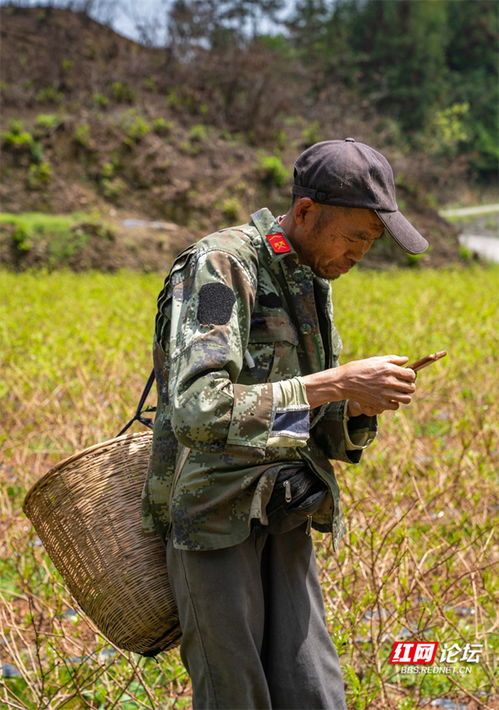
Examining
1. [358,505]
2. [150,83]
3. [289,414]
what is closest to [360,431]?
[289,414]

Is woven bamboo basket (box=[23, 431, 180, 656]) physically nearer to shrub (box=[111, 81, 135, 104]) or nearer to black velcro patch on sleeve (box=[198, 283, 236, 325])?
black velcro patch on sleeve (box=[198, 283, 236, 325])

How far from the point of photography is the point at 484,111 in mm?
32844

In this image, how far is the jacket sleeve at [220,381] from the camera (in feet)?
5.36

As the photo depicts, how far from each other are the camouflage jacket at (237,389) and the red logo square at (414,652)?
2.95 feet

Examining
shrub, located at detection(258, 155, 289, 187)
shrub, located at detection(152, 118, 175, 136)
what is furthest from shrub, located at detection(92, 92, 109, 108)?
shrub, located at detection(258, 155, 289, 187)

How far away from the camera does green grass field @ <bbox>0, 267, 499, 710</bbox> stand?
267 centimetres

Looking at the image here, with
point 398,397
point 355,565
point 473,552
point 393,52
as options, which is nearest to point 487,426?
point 473,552

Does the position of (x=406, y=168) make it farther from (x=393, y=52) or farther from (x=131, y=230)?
(x=393, y=52)

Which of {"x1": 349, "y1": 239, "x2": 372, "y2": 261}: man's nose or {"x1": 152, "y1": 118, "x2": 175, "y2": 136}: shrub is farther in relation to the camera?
{"x1": 152, "y1": 118, "x2": 175, "y2": 136}: shrub

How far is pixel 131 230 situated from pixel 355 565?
11.8 metres

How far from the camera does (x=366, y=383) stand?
173cm

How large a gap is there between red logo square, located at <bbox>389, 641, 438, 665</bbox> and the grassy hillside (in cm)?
1118

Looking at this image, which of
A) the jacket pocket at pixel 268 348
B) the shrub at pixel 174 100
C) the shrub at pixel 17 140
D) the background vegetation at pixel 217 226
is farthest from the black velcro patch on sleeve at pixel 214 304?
the shrub at pixel 174 100

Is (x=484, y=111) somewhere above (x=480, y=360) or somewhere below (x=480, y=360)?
above
